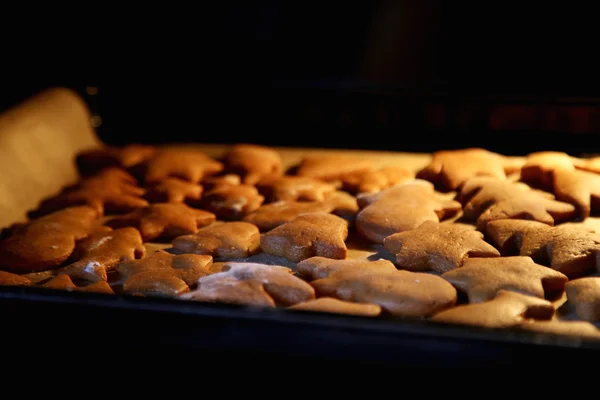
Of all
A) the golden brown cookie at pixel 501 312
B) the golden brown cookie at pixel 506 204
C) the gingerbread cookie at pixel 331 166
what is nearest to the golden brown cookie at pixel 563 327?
the golden brown cookie at pixel 501 312

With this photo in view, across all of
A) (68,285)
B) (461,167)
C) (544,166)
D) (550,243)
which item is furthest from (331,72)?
(68,285)

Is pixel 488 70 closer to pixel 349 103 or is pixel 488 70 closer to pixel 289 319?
pixel 349 103

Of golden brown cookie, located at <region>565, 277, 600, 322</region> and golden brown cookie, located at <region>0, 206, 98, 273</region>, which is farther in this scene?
golden brown cookie, located at <region>0, 206, 98, 273</region>

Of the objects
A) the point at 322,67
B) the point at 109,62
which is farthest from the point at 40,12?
the point at 322,67

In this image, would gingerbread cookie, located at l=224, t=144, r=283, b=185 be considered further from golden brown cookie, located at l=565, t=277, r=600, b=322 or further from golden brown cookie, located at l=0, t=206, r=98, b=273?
golden brown cookie, located at l=565, t=277, r=600, b=322

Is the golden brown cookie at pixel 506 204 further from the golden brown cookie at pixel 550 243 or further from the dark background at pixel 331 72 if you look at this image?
the dark background at pixel 331 72

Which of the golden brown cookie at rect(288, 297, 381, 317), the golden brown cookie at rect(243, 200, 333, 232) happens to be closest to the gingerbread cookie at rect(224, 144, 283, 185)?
the golden brown cookie at rect(243, 200, 333, 232)
